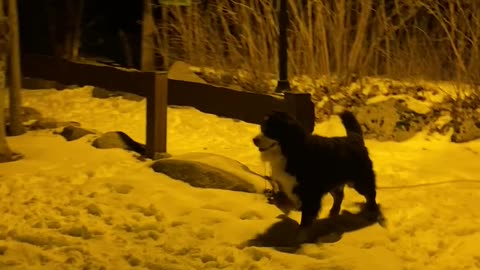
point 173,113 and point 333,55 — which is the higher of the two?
point 333,55

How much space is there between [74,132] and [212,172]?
8.90 ft

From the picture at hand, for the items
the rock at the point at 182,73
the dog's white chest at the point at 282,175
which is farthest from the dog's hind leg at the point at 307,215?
the rock at the point at 182,73

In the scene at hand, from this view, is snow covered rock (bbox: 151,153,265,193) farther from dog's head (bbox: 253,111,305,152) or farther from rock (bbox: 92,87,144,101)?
rock (bbox: 92,87,144,101)

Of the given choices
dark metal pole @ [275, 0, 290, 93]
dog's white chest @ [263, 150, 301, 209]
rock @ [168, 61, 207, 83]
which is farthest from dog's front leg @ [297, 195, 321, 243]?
rock @ [168, 61, 207, 83]

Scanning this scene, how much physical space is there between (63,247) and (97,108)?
548 cm

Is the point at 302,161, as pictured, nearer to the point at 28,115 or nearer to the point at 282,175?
the point at 282,175

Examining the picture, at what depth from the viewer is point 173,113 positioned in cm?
997

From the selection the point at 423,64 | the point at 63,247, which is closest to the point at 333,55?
the point at 423,64

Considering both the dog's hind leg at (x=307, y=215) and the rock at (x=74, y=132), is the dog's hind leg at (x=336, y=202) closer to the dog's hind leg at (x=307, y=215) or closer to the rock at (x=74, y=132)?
the dog's hind leg at (x=307, y=215)

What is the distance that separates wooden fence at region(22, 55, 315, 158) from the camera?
25.6 feet

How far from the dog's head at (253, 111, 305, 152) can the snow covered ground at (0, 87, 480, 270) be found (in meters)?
0.72

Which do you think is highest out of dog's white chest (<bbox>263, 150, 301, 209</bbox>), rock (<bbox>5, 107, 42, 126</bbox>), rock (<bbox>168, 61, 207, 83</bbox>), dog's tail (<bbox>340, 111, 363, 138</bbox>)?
dog's tail (<bbox>340, 111, 363, 138</bbox>)

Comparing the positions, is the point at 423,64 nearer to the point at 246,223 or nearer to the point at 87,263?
the point at 246,223

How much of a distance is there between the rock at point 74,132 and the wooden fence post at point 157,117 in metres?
1.27
